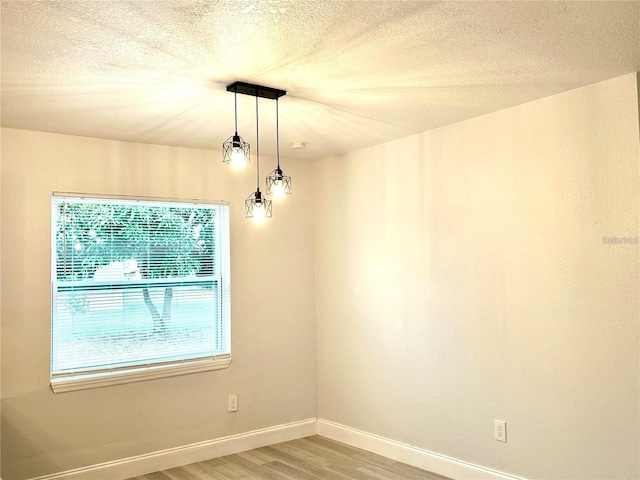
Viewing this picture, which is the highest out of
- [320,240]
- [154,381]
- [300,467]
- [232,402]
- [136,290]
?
[320,240]

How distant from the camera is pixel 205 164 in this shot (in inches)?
182

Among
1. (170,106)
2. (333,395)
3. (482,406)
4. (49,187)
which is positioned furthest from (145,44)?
(333,395)

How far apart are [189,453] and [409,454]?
63.9 inches

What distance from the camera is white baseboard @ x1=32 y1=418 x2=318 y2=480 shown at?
13.0ft

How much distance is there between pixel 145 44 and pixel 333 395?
3.39 meters

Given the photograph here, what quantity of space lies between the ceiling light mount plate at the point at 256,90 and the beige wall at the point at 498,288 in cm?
138

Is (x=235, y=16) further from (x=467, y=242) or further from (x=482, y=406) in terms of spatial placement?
(x=482, y=406)

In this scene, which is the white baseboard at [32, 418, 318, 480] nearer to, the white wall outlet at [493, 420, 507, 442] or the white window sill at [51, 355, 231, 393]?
the white window sill at [51, 355, 231, 393]

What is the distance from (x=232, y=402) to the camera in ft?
15.2

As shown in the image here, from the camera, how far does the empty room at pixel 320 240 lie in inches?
101

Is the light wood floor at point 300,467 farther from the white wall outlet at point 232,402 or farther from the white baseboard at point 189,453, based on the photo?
the white wall outlet at point 232,402

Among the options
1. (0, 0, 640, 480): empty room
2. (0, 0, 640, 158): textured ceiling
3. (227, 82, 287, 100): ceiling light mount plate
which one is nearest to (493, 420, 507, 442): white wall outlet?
(0, 0, 640, 480): empty room

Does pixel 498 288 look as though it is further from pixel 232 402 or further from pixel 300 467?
pixel 232 402

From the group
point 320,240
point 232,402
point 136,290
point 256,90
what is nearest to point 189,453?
point 232,402
